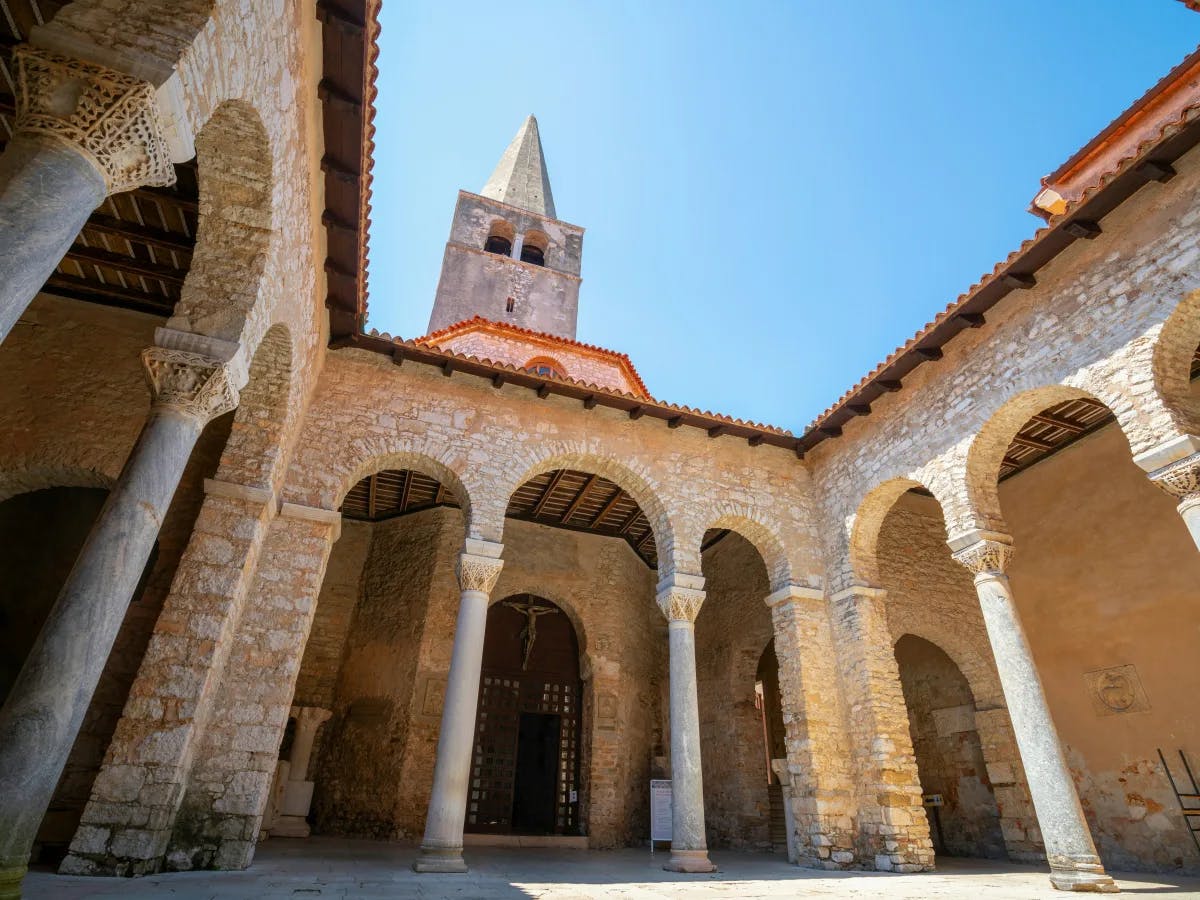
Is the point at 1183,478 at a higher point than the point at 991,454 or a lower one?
lower

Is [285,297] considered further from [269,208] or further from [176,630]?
[176,630]

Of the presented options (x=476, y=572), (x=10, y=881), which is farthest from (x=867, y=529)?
(x=10, y=881)

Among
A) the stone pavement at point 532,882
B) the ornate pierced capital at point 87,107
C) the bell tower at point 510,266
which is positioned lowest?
the stone pavement at point 532,882

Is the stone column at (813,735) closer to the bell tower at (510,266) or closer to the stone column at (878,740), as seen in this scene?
the stone column at (878,740)

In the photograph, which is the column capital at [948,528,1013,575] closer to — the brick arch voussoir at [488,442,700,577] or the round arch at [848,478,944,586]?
the round arch at [848,478,944,586]

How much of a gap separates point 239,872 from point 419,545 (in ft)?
22.9

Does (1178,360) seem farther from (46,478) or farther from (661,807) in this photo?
(46,478)

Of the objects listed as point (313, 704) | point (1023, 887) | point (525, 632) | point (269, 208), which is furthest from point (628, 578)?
point (269, 208)

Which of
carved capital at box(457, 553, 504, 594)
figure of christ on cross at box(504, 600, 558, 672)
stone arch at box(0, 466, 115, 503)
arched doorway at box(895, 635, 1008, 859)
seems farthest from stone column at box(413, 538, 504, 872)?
arched doorway at box(895, 635, 1008, 859)

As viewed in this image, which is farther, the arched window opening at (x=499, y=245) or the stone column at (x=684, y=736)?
the arched window opening at (x=499, y=245)

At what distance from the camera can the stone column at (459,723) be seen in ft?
21.7

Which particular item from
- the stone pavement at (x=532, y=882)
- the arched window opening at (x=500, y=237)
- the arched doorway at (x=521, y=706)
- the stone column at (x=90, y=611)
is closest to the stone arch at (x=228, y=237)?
the stone column at (x=90, y=611)

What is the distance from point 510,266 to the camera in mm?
22328

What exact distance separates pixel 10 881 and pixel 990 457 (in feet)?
31.7
